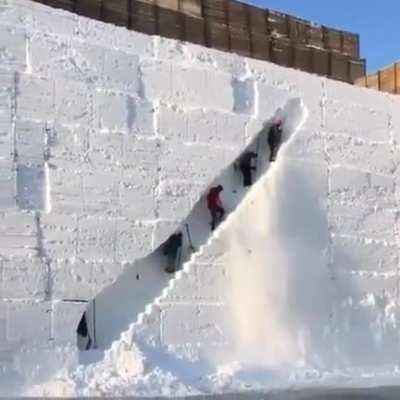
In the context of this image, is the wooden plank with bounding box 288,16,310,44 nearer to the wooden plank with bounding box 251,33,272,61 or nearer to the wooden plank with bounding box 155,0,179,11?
the wooden plank with bounding box 251,33,272,61

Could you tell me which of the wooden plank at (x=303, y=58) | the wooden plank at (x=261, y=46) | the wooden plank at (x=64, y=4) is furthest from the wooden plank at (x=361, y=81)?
the wooden plank at (x=64, y=4)

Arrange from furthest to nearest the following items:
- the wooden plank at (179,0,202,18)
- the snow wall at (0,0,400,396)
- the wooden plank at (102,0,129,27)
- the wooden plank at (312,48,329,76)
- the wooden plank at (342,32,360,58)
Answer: the wooden plank at (342,32,360,58)
the wooden plank at (312,48,329,76)
the wooden plank at (179,0,202,18)
the wooden plank at (102,0,129,27)
the snow wall at (0,0,400,396)

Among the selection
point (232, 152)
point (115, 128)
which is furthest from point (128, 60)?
point (232, 152)

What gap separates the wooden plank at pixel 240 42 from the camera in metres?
12.2

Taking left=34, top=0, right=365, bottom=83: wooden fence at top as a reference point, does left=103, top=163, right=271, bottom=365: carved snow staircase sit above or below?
below

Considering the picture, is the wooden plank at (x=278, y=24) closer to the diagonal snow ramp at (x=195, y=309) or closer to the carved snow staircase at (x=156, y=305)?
the carved snow staircase at (x=156, y=305)

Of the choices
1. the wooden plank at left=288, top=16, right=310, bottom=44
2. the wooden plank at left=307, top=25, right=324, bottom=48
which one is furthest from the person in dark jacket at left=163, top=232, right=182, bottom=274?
the wooden plank at left=307, top=25, right=324, bottom=48

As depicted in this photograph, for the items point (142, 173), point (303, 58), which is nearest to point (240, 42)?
point (303, 58)

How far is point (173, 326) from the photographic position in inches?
380

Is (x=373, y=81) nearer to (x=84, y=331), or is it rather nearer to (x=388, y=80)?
(x=388, y=80)

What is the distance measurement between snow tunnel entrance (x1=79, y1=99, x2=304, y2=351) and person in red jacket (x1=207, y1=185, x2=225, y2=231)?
4cm

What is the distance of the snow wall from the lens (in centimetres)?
898

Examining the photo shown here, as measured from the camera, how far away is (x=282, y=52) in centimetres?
1271

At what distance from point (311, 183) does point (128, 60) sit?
269 cm
